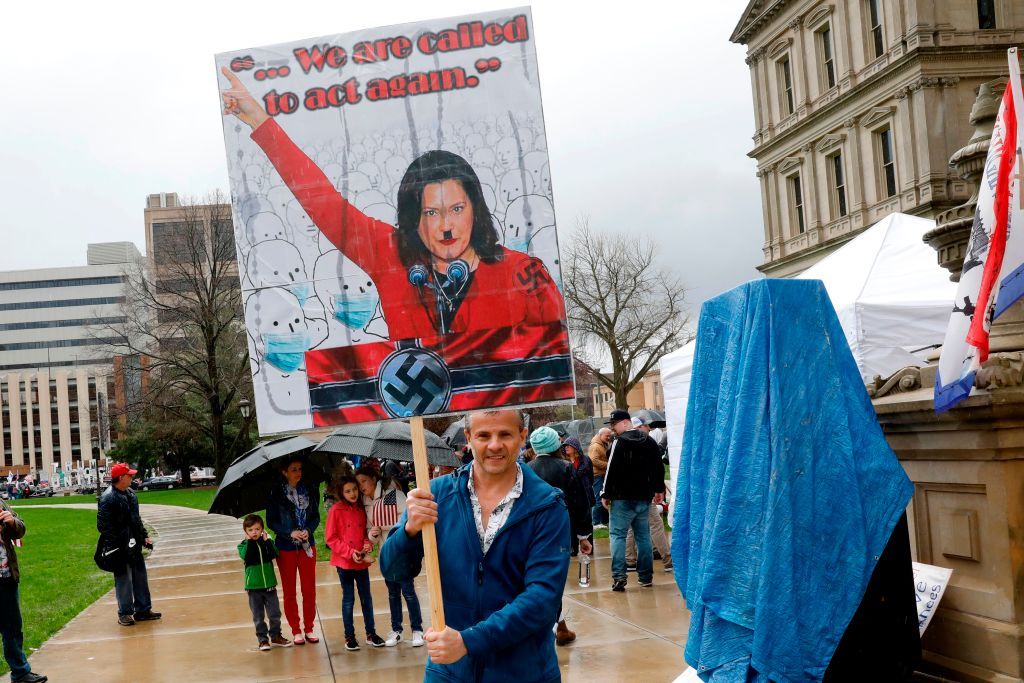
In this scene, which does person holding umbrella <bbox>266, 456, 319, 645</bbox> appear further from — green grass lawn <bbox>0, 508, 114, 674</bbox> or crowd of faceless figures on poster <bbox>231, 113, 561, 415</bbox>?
crowd of faceless figures on poster <bbox>231, 113, 561, 415</bbox>

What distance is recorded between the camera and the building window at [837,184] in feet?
139

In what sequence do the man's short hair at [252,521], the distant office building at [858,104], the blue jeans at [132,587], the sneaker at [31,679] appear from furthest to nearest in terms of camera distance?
the distant office building at [858,104]
the blue jeans at [132,587]
the man's short hair at [252,521]
the sneaker at [31,679]

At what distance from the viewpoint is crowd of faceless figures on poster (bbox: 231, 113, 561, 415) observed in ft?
12.5

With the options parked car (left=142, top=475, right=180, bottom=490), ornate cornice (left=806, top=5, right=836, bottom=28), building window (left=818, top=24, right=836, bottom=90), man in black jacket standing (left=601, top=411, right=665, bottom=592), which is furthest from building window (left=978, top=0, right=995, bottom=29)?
parked car (left=142, top=475, right=180, bottom=490)

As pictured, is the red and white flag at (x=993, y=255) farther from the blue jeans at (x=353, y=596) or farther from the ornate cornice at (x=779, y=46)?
the ornate cornice at (x=779, y=46)

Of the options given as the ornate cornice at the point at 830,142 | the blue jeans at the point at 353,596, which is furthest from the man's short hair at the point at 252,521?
the ornate cornice at the point at 830,142

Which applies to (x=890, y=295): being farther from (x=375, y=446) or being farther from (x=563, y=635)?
(x=375, y=446)

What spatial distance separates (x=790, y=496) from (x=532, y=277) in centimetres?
129

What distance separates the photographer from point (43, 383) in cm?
13575

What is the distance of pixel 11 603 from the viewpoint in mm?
8328

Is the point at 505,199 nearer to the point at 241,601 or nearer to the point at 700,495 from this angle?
the point at 700,495

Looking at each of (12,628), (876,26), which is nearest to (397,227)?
(12,628)

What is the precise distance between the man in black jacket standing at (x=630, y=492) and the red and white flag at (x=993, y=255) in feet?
24.1

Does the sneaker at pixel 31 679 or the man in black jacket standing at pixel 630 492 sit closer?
the sneaker at pixel 31 679
